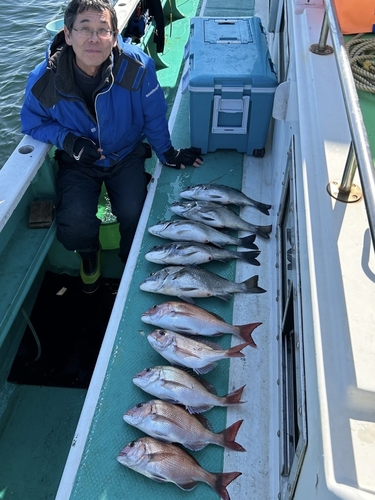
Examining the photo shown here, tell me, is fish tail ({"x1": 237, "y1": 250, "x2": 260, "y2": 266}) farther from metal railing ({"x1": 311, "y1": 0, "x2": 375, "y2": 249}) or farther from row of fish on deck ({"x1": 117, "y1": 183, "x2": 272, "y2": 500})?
metal railing ({"x1": 311, "y1": 0, "x2": 375, "y2": 249})

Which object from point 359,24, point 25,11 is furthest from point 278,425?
point 25,11

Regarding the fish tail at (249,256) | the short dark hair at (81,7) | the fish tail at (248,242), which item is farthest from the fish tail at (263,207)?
the short dark hair at (81,7)

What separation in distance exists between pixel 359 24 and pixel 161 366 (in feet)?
8.98

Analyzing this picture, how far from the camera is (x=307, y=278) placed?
1538 millimetres

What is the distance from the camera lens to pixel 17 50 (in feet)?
27.7

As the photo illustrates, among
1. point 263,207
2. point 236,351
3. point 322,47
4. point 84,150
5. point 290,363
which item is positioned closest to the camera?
point 290,363

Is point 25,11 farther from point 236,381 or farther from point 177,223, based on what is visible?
point 236,381

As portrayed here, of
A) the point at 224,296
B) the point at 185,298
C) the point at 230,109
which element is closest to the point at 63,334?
the point at 185,298

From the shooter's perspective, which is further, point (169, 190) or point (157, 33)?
point (157, 33)

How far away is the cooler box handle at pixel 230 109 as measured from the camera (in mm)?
3301

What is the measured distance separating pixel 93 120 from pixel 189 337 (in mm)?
1586

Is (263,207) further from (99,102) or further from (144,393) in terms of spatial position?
(144,393)

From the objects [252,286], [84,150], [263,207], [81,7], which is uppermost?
[81,7]

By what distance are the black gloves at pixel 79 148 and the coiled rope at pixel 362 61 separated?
5.69 feet
